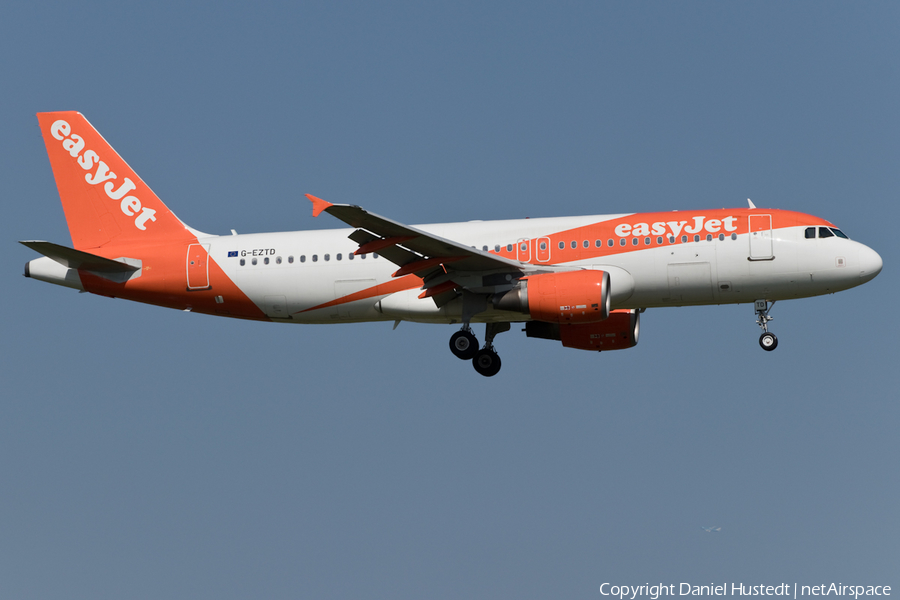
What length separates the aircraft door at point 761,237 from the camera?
31719mm

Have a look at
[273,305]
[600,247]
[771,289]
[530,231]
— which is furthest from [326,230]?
[771,289]

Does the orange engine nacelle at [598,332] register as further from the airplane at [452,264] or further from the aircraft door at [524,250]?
the aircraft door at [524,250]

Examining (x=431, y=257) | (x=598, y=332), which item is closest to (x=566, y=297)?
(x=431, y=257)

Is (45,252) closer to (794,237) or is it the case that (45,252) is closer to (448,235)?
(448,235)

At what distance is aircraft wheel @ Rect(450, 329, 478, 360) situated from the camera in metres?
34.1

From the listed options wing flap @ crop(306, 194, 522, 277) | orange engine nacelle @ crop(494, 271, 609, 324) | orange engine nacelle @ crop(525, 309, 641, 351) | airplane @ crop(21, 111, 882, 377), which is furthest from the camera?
orange engine nacelle @ crop(525, 309, 641, 351)

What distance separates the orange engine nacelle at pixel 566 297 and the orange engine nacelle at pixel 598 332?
177 inches

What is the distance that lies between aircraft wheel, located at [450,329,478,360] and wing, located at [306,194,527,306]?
1.42 metres

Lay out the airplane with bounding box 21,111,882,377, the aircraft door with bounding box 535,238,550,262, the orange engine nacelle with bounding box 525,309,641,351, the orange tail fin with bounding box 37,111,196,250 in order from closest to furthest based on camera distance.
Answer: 1. the airplane with bounding box 21,111,882,377
2. the aircraft door with bounding box 535,238,550,262
3. the orange engine nacelle with bounding box 525,309,641,351
4. the orange tail fin with bounding box 37,111,196,250

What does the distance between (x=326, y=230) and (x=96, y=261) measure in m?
7.32

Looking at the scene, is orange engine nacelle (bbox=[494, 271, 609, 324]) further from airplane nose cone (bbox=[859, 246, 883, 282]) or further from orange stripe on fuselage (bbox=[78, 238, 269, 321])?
orange stripe on fuselage (bbox=[78, 238, 269, 321])

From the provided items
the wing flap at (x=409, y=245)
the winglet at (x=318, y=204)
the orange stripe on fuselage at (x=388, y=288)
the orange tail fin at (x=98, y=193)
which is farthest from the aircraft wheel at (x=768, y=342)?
the orange tail fin at (x=98, y=193)

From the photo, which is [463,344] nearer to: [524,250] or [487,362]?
[487,362]

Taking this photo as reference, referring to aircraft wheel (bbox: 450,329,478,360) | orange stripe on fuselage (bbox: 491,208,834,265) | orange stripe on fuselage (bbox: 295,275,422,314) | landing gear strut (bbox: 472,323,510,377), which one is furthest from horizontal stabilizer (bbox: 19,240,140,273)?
orange stripe on fuselage (bbox: 491,208,834,265)
